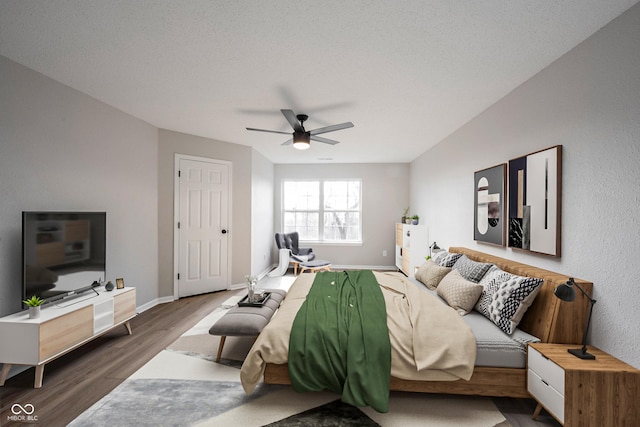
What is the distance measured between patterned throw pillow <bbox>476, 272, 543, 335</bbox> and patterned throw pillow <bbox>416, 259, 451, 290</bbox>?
85cm

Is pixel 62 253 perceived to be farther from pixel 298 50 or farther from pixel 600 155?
pixel 600 155

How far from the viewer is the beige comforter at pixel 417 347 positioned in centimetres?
184

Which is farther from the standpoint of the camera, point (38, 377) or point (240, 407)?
point (38, 377)

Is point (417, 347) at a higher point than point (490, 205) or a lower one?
lower

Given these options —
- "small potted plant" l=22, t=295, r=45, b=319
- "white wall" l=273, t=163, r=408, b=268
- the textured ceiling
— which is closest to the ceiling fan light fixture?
the textured ceiling

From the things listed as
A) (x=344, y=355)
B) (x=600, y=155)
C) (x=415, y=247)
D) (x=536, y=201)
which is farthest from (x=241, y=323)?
(x=415, y=247)

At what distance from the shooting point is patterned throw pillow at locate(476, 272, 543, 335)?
2.03 m

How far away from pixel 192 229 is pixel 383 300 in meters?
3.36

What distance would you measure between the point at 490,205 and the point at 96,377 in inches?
161

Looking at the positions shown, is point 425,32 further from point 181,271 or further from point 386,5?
point 181,271

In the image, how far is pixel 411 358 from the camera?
188 centimetres

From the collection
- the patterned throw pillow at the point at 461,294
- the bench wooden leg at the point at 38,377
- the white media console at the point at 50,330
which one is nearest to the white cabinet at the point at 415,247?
the patterned throw pillow at the point at 461,294

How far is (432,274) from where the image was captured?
3178mm

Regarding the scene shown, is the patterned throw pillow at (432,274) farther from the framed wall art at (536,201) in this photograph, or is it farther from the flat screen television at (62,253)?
the flat screen television at (62,253)
